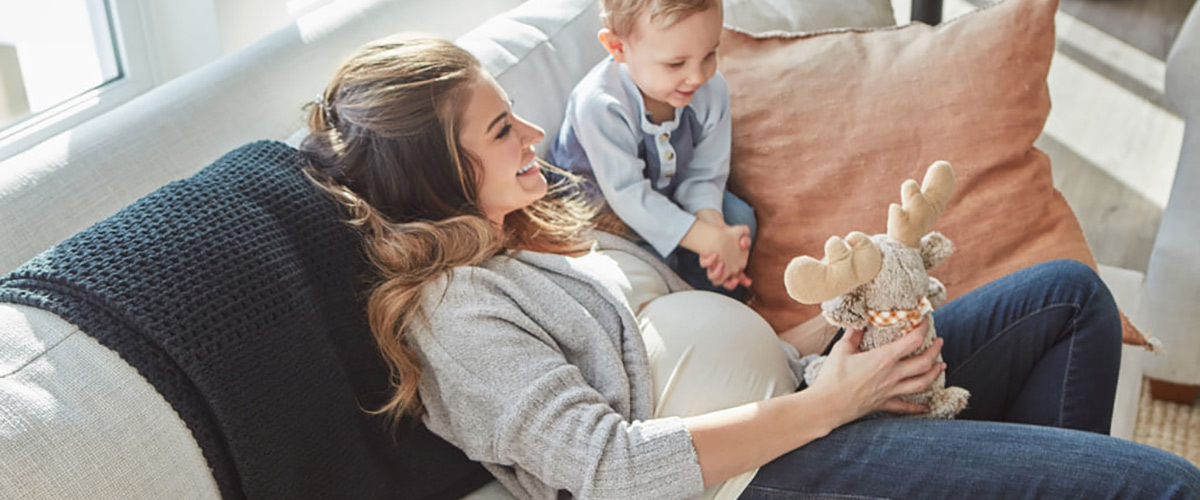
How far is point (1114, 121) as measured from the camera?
10.2 ft

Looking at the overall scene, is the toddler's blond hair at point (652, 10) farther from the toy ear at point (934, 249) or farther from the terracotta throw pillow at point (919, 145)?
the toy ear at point (934, 249)

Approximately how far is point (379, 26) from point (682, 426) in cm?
87

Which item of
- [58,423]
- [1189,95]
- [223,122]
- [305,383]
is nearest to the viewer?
[58,423]

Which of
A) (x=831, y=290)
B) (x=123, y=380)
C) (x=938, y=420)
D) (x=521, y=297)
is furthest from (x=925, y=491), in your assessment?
(x=123, y=380)

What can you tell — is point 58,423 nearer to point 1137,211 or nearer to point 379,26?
point 379,26

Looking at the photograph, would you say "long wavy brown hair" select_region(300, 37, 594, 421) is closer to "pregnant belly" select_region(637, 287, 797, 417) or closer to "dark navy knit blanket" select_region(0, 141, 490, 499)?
"dark navy knit blanket" select_region(0, 141, 490, 499)

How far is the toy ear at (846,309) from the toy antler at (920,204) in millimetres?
81

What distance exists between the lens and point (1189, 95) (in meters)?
1.86

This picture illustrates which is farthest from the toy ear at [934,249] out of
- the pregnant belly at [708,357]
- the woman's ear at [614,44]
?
the woman's ear at [614,44]

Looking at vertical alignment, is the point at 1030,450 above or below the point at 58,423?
below

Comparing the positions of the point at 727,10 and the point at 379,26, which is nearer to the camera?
the point at 379,26

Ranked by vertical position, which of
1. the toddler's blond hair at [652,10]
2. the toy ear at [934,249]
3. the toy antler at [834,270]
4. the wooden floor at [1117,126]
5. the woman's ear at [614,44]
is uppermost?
the toddler's blond hair at [652,10]

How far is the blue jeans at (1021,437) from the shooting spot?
3.71 feet

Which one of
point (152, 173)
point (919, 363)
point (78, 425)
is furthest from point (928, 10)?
point (78, 425)
